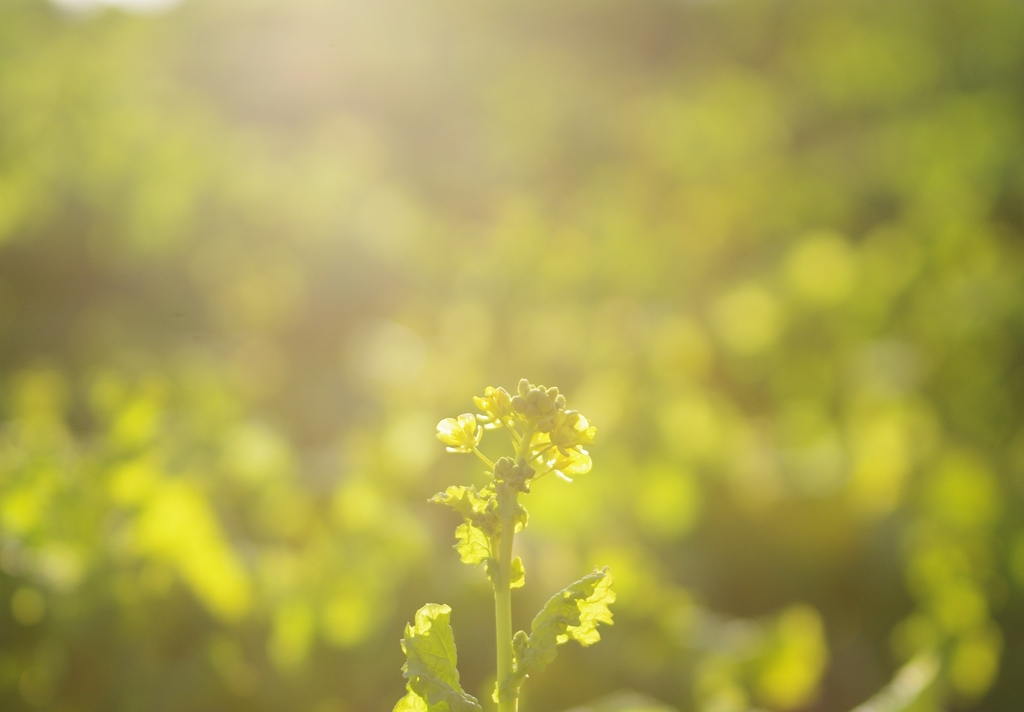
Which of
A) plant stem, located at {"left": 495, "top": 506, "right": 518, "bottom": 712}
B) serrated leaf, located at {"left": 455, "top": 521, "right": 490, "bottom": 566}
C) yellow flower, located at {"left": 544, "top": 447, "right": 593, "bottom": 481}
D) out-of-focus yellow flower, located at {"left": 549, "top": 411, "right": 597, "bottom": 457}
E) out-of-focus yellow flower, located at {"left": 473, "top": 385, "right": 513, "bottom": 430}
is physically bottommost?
plant stem, located at {"left": 495, "top": 506, "right": 518, "bottom": 712}

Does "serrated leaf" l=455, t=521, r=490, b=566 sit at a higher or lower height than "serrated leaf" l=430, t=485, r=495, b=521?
lower

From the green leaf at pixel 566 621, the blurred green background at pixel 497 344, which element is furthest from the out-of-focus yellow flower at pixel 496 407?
the blurred green background at pixel 497 344

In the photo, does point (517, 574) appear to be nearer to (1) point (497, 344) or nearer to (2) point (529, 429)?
(2) point (529, 429)

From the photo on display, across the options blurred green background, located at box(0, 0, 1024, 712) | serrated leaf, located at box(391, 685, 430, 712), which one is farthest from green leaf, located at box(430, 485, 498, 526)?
blurred green background, located at box(0, 0, 1024, 712)

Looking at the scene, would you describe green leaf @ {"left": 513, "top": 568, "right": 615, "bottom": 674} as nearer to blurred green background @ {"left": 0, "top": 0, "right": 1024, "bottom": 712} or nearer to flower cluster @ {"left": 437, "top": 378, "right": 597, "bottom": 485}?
flower cluster @ {"left": 437, "top": 378, "right": 597, "bottom": 485}

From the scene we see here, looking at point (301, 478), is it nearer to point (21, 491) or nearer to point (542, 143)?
point (21, 491)

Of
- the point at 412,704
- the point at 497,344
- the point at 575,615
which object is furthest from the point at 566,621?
the point at 497,344
